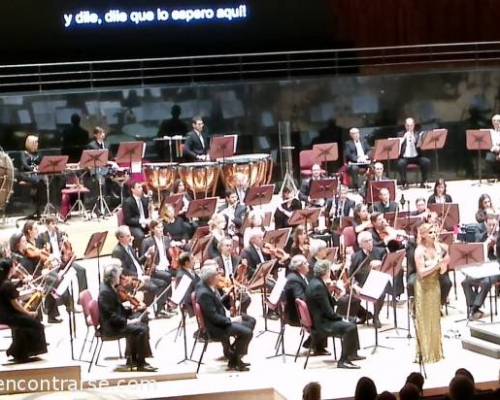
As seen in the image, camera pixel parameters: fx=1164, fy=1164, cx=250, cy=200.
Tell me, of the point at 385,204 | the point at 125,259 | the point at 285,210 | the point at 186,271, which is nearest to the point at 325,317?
the point at 186,271

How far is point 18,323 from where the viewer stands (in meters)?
11.6

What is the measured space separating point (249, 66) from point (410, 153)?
12.9 feet

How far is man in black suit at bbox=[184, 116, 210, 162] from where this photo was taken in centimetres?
1820

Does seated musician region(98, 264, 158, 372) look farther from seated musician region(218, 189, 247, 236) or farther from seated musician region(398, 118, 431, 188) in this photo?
seated musician region(398, 118, 431, 188)

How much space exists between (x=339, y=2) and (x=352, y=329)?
37.2ft

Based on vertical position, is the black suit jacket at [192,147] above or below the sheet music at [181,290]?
above

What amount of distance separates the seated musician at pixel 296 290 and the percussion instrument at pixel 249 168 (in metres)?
5.38

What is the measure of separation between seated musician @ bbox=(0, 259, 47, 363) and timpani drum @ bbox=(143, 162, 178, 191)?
6.23 metres

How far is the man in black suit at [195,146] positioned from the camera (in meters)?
18.2

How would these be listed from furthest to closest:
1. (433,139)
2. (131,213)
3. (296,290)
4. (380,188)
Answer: (433,139)
(380,188)
(131,213)
(296,290)

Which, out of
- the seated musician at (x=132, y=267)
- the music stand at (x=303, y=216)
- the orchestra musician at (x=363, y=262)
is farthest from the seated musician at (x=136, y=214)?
the orchestra musician at (x=363, y=262)

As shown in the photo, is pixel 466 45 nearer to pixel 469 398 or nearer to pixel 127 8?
pixel 127 8

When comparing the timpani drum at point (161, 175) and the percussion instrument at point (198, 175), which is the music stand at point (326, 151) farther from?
the timpani drum at point (161, 175)

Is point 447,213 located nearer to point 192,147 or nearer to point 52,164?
point 192,147
